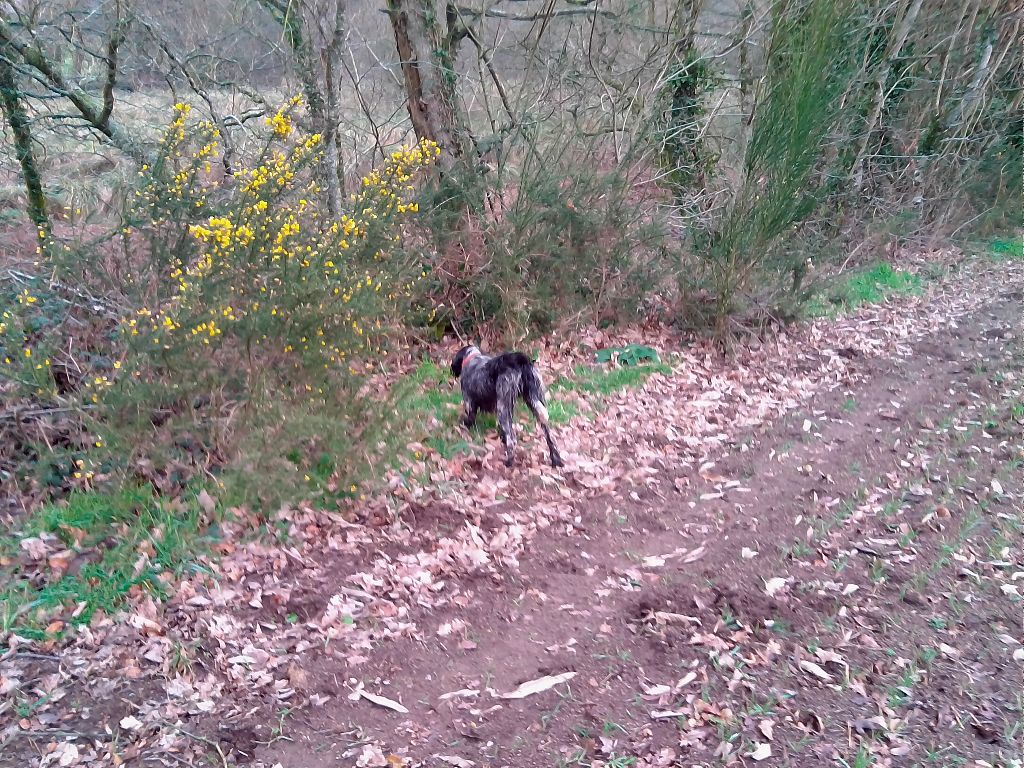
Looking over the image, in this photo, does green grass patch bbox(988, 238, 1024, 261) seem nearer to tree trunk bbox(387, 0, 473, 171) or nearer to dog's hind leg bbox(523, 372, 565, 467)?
tree trunk bbox(387, 0, 473, 171)

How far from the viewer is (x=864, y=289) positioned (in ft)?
40.2

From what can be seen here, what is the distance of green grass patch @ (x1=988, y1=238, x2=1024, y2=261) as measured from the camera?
15.0 meters

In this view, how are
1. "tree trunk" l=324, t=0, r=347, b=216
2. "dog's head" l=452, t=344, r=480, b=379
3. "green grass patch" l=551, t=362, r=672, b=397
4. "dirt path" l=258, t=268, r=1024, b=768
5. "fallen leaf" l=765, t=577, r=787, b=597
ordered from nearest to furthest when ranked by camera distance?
"dirt path" l=258, t=268, r=1024, b=768
"fallen leaf" l=765, t=577, r=787, b=597
"dog's head" l=452, t=344, r=480, b=379
"tree trunk" l=324, t=0, r=347, b=216
"green grass patch" l=551, t=362, r=672, b=397

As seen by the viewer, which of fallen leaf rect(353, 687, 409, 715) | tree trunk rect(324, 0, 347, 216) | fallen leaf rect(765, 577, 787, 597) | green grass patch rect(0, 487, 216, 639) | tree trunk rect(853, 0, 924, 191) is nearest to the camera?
fallen leaf rect(353, 687, 409, 715)

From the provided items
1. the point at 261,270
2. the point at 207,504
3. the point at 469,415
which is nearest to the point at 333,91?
the point at 261,270

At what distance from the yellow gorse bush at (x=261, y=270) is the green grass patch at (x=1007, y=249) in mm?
14007

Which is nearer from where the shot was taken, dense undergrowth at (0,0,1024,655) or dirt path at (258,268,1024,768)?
dirt path at (258,268,1024,768)

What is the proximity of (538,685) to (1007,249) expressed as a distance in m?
16.0

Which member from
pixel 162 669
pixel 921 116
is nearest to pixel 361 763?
pixel 162 669

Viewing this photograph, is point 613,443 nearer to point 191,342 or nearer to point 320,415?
point 320,415

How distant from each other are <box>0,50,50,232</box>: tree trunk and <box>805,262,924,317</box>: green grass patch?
370 inches

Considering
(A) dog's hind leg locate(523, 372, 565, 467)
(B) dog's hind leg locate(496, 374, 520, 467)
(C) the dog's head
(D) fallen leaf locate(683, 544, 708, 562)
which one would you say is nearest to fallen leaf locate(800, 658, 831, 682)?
(D) fallen leaf locate(683, 544, 708, 562)

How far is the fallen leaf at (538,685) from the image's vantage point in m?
3.75

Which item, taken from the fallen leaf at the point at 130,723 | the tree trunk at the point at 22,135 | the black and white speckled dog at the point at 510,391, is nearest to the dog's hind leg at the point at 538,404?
the black and white speckled dog at the point at 510,391
